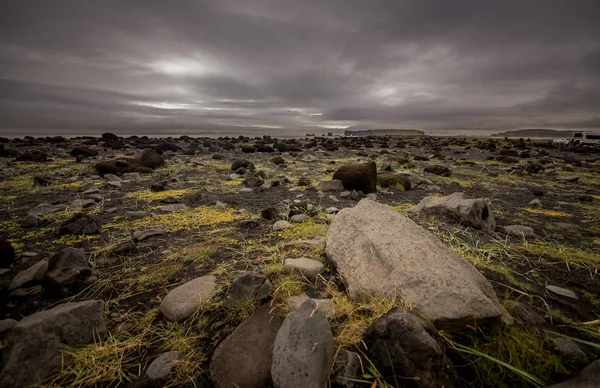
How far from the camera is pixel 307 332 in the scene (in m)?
1.50

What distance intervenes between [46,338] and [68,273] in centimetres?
97

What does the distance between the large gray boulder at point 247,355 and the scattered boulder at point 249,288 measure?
0.63 feet

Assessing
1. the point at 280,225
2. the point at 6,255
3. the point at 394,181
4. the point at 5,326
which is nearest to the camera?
the point at 5,326

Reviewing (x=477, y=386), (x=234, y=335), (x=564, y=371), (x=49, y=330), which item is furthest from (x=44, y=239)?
(x=564, y=371)

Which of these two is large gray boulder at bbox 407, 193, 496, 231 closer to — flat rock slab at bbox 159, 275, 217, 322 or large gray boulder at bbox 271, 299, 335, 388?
large gray boulder at bbox 271, 299, 335, 388

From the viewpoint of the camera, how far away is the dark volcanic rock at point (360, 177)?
6.22 metres

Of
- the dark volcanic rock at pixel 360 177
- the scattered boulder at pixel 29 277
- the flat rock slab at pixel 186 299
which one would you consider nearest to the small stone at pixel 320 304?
the flat rock slab at pixel 186 299

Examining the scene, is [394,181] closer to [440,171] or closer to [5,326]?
[440,171]

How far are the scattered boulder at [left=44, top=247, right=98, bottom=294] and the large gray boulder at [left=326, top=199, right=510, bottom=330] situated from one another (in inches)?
92.6

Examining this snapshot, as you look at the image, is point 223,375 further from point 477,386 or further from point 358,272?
point 477,386

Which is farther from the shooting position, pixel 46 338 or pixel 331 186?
pixel 331 186

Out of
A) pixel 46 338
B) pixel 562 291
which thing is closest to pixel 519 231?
pixel 562 291

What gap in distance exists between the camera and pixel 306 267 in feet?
8.03

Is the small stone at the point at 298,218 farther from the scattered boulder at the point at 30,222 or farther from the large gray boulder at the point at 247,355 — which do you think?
the scattered boulder at the point at 30,222
